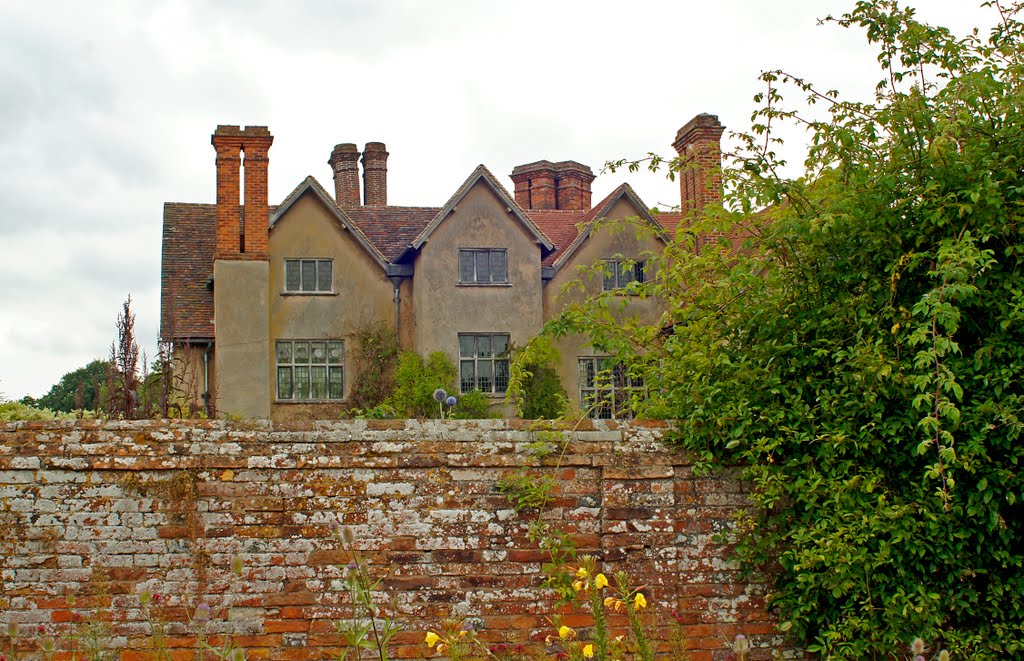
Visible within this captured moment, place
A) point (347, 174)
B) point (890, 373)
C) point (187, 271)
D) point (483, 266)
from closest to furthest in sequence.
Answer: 1. point (890, 373)
2. point (483, 266)
3. point (187, 271)
4. point (347, 174)

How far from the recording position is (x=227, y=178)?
24422 millimetres

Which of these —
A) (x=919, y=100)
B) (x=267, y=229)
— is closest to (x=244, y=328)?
(x=267, y=229)

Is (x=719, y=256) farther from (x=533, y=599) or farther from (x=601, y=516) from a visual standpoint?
(x=533, y=599)

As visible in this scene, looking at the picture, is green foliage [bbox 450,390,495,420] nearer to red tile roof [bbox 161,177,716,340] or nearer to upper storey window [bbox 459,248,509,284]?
upper storey window [bbox 459,248,509,284]

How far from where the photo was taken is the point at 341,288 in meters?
25.8

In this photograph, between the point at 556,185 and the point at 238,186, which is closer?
the point at 238,186

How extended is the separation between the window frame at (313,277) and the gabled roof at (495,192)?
2.31 meters

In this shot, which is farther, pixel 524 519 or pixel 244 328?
pixel 244 328

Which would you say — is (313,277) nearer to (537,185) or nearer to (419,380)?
(419,380)

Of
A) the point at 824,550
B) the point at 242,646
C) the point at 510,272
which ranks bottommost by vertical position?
the point at 242,646

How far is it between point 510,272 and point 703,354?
19086mm

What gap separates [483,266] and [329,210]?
13.7 ft

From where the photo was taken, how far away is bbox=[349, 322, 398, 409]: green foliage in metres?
25.3

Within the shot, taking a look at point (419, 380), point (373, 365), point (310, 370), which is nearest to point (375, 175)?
point (373, 365)
